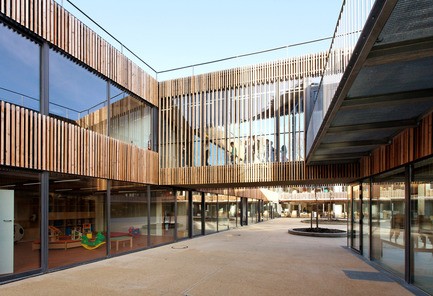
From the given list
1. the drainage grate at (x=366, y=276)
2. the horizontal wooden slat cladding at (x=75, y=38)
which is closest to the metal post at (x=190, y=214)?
the horizontal wooden slat cladding at (x=75, y=38)

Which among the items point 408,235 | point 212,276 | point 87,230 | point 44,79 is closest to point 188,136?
point 87,230

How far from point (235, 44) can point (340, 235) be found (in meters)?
12.2

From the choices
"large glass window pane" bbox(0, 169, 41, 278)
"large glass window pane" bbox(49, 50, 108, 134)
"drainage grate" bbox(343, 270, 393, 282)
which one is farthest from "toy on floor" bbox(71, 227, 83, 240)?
"drainage grate" bbox(343, 270, 393, 282)

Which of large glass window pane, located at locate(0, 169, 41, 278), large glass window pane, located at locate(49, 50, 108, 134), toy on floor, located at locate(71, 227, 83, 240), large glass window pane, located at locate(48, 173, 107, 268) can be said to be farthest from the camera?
toy on floor, located at locate(71, 227, 83, 240)

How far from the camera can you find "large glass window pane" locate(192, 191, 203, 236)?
17.3m

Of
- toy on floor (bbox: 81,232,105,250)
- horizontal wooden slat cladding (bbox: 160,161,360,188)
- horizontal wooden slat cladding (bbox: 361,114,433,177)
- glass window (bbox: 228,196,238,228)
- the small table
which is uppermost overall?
horizontal wooden slat cladding (bbox: 361,114,433,177)

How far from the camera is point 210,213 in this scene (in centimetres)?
1923

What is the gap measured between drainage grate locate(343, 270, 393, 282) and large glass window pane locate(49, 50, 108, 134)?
349 inches

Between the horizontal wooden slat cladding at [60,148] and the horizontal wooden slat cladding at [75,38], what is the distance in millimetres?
2209

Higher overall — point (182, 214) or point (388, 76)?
point (388, 76)

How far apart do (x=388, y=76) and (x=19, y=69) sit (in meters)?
8.24

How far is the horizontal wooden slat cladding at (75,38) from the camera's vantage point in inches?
314

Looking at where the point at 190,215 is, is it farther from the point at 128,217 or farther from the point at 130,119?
the point at 130,119

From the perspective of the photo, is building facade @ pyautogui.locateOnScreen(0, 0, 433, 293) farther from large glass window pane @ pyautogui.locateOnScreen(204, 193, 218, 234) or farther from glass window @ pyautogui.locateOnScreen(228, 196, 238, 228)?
glass window @ pyautogui.locateOnScreen(228, 196, 238, 228)
